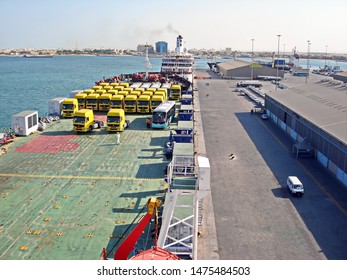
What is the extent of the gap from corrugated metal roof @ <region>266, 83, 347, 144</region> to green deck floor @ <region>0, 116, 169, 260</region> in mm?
12922

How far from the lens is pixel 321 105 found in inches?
1410

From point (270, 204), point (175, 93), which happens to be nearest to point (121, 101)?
point (175, 93)

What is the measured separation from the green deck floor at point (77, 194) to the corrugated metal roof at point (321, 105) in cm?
1292

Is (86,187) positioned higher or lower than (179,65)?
lower

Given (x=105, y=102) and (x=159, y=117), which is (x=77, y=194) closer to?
(x=159, y=117)

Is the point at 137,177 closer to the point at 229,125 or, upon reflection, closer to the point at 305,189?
the point at 305,189

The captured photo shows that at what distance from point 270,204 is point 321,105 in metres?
18.0

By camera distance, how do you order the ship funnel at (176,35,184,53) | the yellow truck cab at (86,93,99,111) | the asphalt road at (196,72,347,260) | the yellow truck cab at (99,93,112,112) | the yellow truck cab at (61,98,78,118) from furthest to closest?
the ship funnel at (176,35,184,53)
the yellow truck cab at (86,93,99,111)
the yellow truck cab at (99,93,112,112)
the yellow truck cab at (61,98,78,118)
the asphalt road at (196,72,347,260)

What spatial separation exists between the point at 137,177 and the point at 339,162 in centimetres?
1388

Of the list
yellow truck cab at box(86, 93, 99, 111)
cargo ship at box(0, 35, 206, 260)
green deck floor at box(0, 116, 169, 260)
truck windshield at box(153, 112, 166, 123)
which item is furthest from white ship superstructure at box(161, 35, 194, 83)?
green deck floor at box(0, 116, 169, 260)

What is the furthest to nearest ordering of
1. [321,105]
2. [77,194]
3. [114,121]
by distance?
[114,121] < [321,105] < [77,194]

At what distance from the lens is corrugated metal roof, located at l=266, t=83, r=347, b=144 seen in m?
28.1

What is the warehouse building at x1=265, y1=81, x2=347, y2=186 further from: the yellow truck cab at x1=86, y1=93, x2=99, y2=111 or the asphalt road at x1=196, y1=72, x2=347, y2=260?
the yellow truck cab at x1=86, y1=93, x2=99, y2=111

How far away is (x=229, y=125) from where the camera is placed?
42.6 meters
